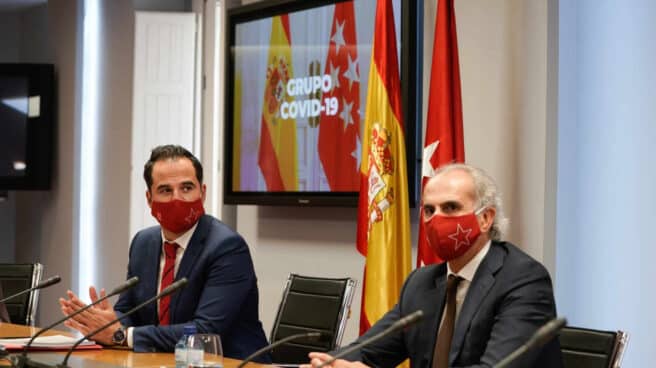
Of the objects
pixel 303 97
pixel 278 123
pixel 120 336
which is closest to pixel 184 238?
pixel 120 336

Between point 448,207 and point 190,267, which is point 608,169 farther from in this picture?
point 190,267

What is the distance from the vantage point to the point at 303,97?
Result: 600 cm

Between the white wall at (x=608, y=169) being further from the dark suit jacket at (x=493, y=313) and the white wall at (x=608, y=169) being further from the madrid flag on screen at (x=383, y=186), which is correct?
the dark suit jacket at (x=493, y=313)

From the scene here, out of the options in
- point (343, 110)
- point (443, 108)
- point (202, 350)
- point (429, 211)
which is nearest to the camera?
point (202, 350)

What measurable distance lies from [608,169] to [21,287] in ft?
9.45

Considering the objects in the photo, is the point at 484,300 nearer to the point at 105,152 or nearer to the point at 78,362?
the point at 78,362

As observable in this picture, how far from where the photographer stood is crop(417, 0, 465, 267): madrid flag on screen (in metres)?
4.65

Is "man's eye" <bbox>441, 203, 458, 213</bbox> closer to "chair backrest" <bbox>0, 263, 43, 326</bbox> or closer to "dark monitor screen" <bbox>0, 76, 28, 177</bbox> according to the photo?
"chair backrest" <bbox>0, 263, 43, 326</bbox>

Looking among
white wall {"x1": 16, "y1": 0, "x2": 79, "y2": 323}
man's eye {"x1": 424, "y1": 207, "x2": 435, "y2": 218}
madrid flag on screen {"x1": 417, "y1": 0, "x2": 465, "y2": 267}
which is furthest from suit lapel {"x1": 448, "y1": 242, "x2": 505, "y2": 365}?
white wall {"x1": 16, "y1": 0, "x2": 79, "y2": 323}

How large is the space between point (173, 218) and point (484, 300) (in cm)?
142

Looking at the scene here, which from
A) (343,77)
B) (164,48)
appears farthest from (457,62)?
(164,48)

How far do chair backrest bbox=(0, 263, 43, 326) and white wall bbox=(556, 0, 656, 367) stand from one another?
248 centimetres

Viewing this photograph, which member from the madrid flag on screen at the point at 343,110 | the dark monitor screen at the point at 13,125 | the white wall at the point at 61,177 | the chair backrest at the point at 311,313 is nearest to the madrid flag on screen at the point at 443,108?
the chair backrest at the point at 311,313

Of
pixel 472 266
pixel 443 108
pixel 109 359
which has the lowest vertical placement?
pixel 109 359
